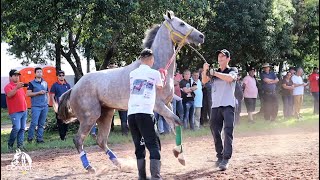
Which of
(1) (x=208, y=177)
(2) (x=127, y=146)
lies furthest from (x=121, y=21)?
(1) (x=208, y=177)

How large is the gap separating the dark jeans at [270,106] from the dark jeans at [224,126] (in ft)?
27.8

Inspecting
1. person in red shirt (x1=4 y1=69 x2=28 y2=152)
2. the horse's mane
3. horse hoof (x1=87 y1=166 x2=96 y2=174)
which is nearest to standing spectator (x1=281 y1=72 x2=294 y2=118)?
the horse's mane

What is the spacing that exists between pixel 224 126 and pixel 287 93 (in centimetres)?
1003

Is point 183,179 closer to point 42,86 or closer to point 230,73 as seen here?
point 230,73

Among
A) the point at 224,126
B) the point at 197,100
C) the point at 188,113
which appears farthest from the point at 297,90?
the point at 224,126

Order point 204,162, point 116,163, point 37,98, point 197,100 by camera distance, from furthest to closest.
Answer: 1. point 197,100
2. point 37,98
3. point 204,162
4. point 116,163

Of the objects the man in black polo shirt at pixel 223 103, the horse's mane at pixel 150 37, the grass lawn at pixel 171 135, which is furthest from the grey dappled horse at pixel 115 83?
the grass lawn at pixel 171 135

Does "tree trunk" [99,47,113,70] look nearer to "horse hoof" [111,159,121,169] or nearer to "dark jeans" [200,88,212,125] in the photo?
"dark jeans" [200,88,212,125]

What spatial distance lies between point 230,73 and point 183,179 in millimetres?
1890

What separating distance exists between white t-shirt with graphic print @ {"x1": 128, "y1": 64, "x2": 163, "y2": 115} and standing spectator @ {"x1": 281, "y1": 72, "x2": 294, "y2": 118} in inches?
446

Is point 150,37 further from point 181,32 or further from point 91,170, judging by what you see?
point 91,170

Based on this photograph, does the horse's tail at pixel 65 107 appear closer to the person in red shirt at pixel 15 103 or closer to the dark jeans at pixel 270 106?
the person in red shirt at pixel 15 103

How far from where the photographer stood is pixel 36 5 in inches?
473

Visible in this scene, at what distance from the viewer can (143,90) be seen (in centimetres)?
592
